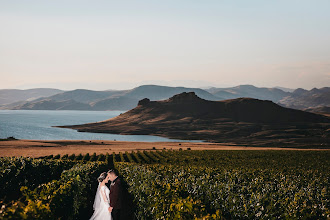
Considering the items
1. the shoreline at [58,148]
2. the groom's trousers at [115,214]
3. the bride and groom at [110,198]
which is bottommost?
the shoreline at [58,148]

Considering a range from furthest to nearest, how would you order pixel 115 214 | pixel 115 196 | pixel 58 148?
pixel 58 148 < pixel 115 214 < pixel 115 196

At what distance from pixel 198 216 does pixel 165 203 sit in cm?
362

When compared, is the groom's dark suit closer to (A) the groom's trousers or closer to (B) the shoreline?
(A) the groom's trousers

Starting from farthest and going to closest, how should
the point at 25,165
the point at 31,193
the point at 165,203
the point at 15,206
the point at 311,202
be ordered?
the point at 25,165, the point at 311,202, the point at 165,203, the point at 31,193, the point at 15,206

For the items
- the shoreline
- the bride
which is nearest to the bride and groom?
the bride

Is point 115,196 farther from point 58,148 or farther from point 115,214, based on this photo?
point 58,148

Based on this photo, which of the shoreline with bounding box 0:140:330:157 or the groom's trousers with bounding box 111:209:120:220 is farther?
the shoreline with bounding box 0:140:330:157

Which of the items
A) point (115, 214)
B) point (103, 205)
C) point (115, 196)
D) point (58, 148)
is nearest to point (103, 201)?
point (103, 205)

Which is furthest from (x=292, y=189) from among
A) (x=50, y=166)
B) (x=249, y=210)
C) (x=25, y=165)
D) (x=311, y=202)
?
(x=50, y=166)

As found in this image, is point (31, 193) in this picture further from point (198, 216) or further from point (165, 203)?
point (198, 216)

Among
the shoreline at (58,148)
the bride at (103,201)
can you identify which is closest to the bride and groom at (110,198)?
the bride at (103,201)

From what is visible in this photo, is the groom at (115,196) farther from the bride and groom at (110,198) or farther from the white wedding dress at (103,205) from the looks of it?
the white wedding dress at (103,205)

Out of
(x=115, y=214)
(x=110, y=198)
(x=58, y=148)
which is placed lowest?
(x=58, y=148)

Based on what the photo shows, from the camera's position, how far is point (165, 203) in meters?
14.4
